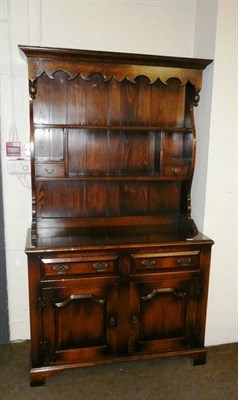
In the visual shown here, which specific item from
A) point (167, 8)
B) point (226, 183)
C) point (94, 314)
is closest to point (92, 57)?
point (167, 8)

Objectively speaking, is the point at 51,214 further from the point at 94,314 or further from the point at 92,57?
the point at 92,57

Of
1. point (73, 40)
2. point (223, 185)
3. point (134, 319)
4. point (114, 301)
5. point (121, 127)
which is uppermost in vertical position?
point (73, 40)

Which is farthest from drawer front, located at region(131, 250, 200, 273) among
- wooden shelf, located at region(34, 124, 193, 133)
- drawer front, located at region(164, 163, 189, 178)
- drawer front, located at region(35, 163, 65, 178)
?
wooden shelf, located at region(34, 124, 193, 133)

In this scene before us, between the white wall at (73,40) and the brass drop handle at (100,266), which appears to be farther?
the white wall at (73,40)

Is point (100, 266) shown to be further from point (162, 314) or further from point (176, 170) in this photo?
point (176, 170)

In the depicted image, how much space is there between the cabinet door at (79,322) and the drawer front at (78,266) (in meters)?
0.08

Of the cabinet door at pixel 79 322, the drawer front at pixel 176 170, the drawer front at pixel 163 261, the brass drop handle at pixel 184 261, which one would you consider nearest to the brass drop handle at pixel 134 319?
the cabinet door at pixel 79 322

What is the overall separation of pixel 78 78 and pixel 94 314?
148cm

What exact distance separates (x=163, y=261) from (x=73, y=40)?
1550 mm

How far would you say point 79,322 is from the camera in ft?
6.16

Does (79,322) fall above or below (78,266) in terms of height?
below

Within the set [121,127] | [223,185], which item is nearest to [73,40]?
[121,127]

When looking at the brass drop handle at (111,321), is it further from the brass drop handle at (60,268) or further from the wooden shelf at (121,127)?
the wooden shelf at (121,127)

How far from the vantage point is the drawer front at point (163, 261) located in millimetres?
1888
